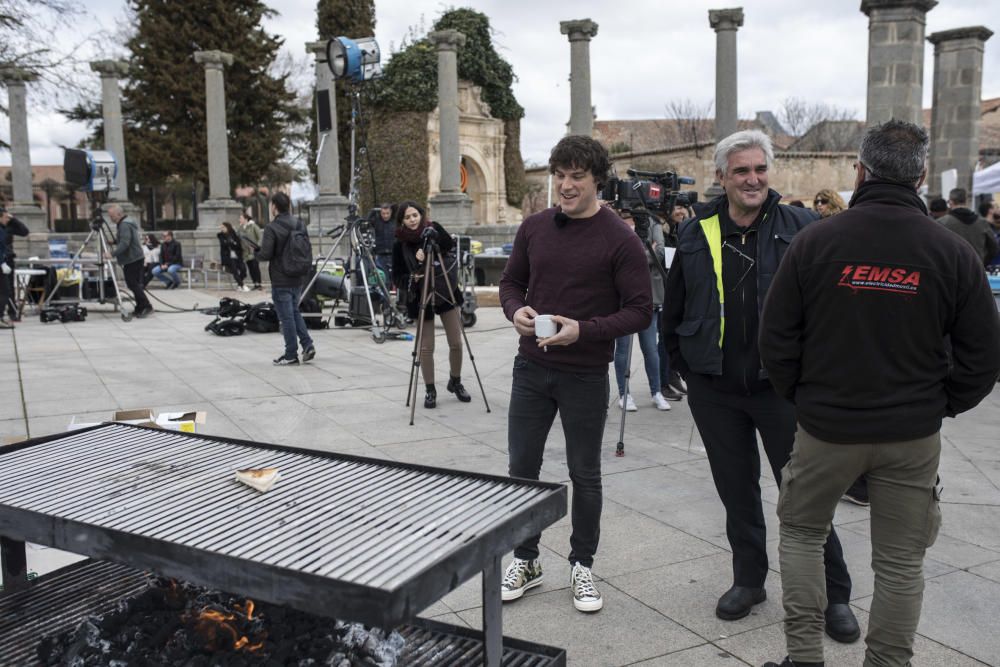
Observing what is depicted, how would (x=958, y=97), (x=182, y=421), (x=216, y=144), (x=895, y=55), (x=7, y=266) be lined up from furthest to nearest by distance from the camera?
(x=216, y=144)
(x=958, y=97)
(x=7, y=266)
(x=895, y=55)
(x=182, y=421)

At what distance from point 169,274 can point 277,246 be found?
1351 centimetres

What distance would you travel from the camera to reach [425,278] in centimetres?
721

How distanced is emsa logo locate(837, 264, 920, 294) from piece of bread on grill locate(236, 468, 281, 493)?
181 centimetres

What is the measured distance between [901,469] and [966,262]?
0.65 meters

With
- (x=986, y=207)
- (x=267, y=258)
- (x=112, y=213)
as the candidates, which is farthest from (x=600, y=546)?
(x=112, y=213)

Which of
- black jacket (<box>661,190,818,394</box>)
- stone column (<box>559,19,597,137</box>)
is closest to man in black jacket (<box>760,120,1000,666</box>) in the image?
black jacket (<box>661,190,818,394</box>)

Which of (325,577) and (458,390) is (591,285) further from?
Result: (458,390)

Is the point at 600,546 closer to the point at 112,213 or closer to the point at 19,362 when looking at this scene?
the point at 19,362

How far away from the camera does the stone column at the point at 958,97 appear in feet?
56.9

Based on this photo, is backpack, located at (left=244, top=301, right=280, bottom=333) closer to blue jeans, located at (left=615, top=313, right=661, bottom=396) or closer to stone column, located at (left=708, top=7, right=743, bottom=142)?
blue jeans, located at (left=615, top=313, right=661, bottom=396)

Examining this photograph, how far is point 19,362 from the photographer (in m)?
9.65

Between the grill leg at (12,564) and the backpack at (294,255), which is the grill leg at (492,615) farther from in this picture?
the backpack at (294,255)

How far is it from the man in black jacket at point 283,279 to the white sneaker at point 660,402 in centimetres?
416

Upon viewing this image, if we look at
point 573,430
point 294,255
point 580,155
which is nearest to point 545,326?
point 573,430
